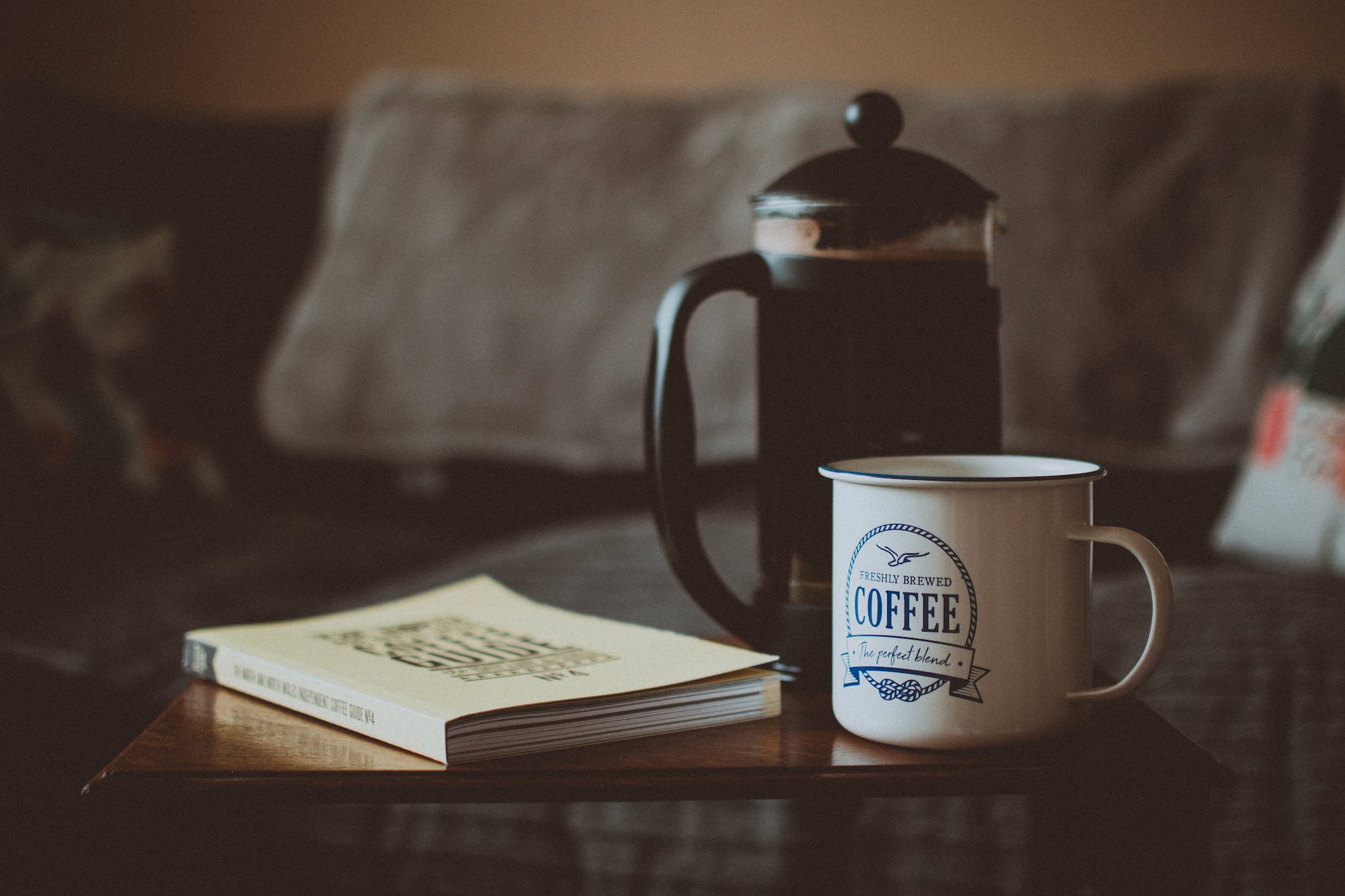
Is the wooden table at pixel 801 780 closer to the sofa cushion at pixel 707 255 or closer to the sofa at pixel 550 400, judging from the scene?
the sofa at pixel 550 400

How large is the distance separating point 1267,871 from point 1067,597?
1.40 feet

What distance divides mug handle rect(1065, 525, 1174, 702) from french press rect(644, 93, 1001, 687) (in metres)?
0.10

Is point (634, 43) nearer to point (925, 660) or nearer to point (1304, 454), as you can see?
point (1304, 454)

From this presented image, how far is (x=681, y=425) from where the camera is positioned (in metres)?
0.54

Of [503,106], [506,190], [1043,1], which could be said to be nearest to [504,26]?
[503,106]

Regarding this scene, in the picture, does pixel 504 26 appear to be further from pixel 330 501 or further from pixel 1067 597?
pixel 1067 597

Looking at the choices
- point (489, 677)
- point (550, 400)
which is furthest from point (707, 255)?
point (489, 677)

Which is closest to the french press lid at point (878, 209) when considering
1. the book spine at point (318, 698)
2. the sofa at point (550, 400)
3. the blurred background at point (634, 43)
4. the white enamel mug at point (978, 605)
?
the white enamel mug at point (978, 605)

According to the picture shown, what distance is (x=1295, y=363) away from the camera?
114cm

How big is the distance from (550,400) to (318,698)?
3.02 ft

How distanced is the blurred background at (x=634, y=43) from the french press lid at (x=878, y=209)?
1.32 m

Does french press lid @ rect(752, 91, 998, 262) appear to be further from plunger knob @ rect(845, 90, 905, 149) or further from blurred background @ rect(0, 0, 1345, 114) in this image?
blurred background @ rect(0, 0, 1345, 114)

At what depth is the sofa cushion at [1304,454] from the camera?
1062 millimetres

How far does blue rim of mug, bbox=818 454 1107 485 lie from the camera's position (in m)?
0.44
